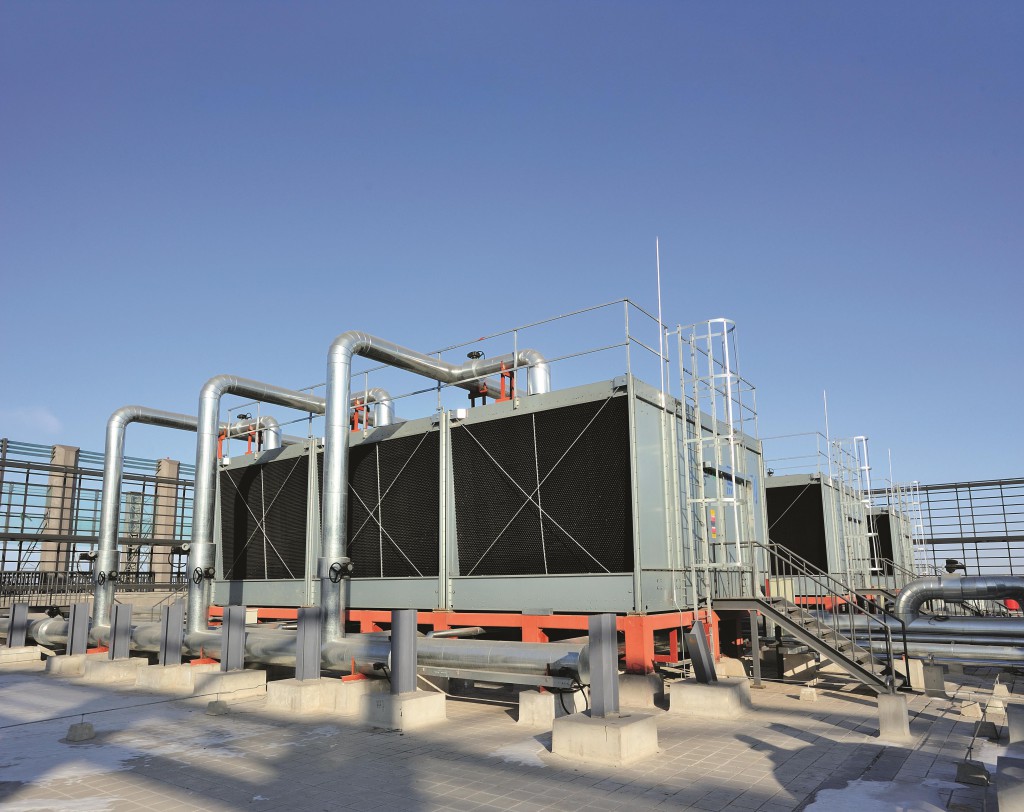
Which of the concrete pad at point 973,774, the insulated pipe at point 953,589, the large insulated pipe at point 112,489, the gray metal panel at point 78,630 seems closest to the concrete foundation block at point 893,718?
the concrete pad at point 973,774

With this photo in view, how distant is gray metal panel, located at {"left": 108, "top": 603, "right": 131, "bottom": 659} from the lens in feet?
53.7

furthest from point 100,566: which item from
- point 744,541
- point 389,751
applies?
point 744,541

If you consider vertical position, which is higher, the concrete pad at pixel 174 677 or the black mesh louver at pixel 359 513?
the black mesh louver at pixel 359 513

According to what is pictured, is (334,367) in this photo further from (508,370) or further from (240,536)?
(240,536)

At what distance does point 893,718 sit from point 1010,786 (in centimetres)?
459

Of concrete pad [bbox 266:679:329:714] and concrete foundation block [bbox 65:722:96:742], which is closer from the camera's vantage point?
concrete foundation block [bbox 65:722:96:742]

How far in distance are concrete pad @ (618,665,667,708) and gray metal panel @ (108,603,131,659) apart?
10.9 meters

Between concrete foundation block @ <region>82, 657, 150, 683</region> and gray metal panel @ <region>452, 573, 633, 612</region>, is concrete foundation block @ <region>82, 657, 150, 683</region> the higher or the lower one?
the lower one

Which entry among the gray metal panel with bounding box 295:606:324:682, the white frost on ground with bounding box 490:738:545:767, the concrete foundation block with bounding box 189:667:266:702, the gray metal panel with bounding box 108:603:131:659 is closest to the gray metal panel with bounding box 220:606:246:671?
the concrete foundation block with bounding box 189:667:266:702

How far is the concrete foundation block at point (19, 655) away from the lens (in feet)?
62.6

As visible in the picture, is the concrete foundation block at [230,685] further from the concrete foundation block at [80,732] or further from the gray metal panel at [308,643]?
the concrete foundation block at [80,732]

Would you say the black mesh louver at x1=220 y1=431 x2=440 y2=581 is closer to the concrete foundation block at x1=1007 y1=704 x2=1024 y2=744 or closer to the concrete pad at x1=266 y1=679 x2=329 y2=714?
the concrete pad at x1=266 y1=679 x2=329 y2=714

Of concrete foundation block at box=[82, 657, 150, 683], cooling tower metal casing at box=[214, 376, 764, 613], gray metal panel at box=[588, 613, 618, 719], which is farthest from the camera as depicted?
concrete foundation block at box=[82, 657, 150, 683]

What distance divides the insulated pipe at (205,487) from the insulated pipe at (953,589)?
51.1ft
